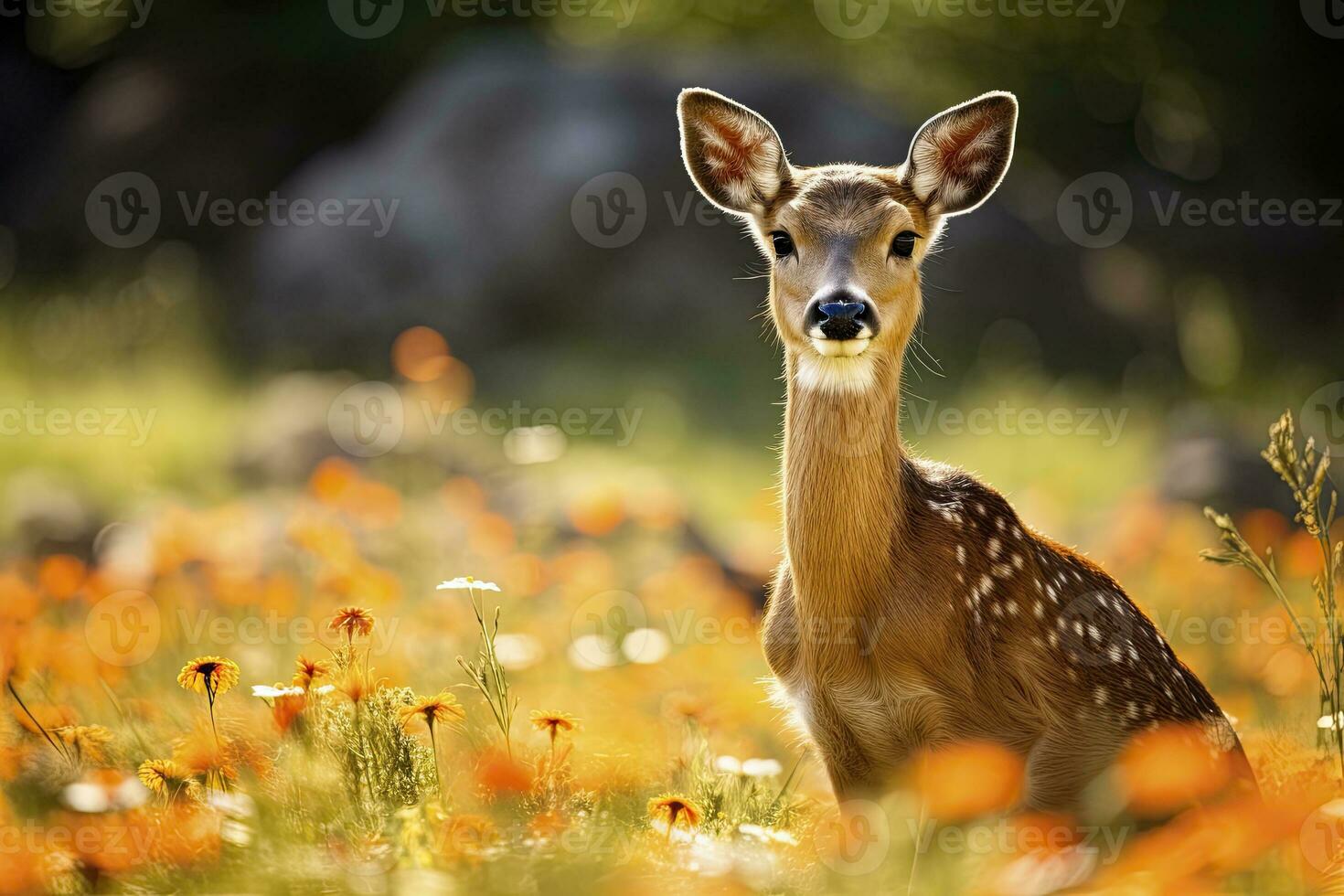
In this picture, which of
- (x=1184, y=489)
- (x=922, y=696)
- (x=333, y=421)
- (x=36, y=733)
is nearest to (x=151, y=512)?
(x=333, y=421)

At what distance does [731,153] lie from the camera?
4961 millimetres

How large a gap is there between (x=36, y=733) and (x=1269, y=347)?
28.4 ft

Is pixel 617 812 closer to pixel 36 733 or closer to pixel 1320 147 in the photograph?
pixel 36 733

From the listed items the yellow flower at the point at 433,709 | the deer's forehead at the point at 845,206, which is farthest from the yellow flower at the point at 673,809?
the deer's forehead at the point at 845,206

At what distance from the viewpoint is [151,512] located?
739cm

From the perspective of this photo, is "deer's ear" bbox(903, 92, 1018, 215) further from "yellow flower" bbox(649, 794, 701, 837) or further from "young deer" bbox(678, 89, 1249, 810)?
"yellow flower" bbox(649, 794, 701, 837)

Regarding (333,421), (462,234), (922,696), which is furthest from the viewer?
(462,234)

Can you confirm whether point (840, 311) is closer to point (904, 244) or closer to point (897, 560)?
point (904, 244)

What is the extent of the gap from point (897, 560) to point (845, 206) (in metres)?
1.17

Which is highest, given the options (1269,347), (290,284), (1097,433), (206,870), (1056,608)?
(290,284)

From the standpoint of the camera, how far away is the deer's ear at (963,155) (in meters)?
4.78

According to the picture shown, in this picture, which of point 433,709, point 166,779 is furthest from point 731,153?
point 166,779

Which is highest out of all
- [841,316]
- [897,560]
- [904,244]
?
[904,244]

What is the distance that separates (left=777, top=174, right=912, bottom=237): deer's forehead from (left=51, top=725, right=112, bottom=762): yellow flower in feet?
8.76
